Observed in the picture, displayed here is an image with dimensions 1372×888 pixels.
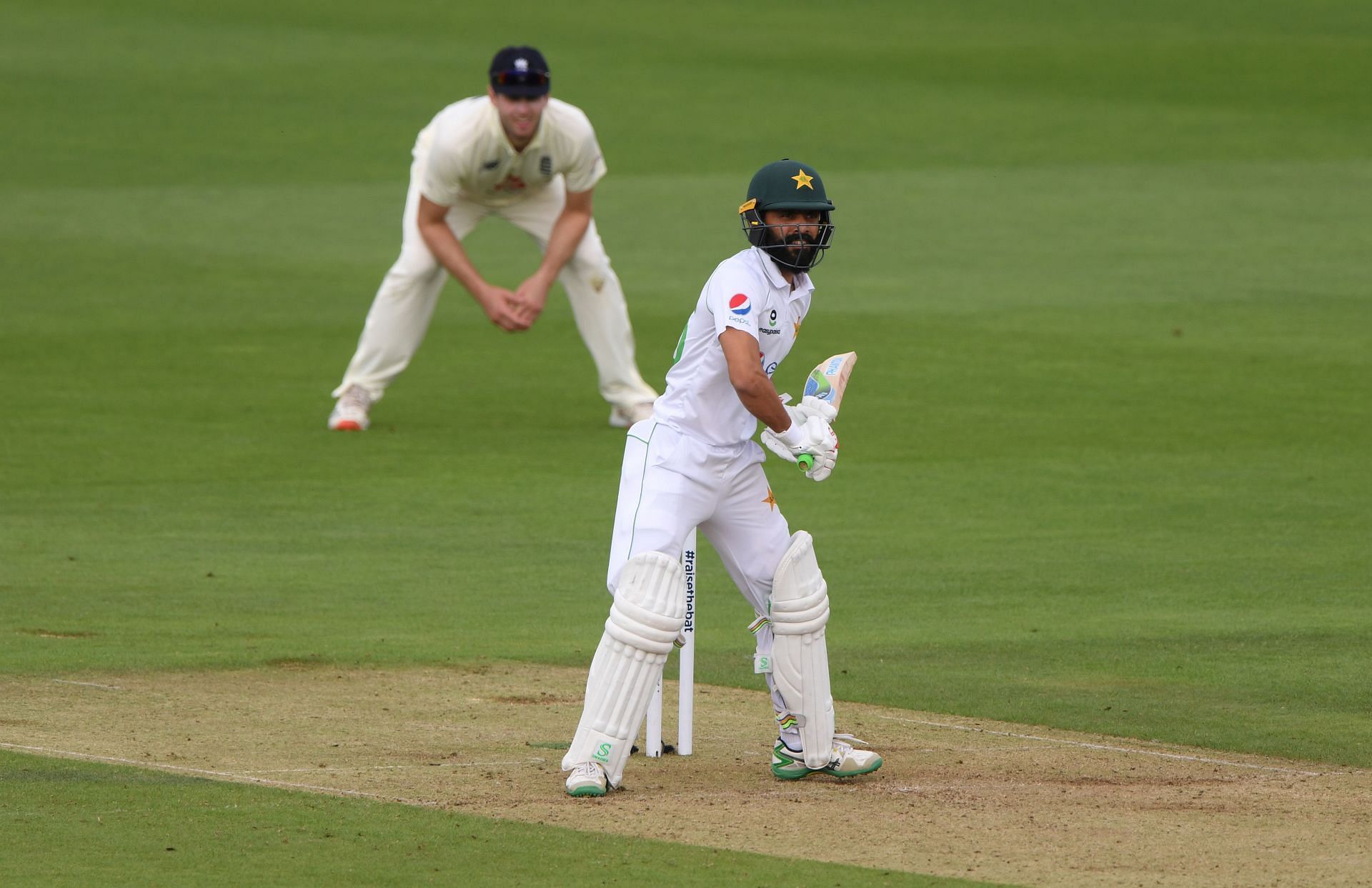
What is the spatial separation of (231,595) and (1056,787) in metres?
4.75

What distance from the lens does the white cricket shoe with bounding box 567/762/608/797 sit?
22.7 feet

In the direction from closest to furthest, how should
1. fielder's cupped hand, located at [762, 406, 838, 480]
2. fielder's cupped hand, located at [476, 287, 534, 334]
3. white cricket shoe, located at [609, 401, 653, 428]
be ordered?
fielder's cupped hand, located at [762, 406, 838, 480]
fielder's cupped hand, located at [476, 287, 534, 334]
white cricket shoe, located at [609, 401, 653, 428]

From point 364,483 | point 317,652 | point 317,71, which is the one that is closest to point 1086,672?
point 317,652

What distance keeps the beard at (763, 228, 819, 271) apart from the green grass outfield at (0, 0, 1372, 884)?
201 centimetres

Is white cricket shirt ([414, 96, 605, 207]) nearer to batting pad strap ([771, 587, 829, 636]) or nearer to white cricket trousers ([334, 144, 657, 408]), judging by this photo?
white cricket trousers ([334, 144, 657, 408])

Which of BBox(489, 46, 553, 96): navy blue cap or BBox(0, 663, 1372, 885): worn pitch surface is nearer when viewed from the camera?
BBox(0, 663, 1372, 885): worn pitch surface

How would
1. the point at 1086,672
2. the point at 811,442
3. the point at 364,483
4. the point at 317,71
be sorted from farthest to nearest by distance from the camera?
the point at 317,71 → the point at 364,483 → the point at 1086,672 → the point at 811,442

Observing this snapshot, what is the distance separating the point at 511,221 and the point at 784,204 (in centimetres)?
742

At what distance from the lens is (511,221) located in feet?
47.3

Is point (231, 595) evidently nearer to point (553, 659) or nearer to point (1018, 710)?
point (553, 659)

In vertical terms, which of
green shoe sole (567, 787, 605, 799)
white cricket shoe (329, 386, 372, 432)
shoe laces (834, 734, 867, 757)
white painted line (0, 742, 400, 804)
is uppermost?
white cricket shoe (329, 386, 372, 432)

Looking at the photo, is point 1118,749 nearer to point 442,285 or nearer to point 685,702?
point 685,702

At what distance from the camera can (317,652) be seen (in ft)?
30.9

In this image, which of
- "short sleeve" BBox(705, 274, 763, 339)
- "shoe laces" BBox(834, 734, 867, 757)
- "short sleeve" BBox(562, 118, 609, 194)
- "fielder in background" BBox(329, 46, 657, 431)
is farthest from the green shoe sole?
"short sleeve" BBox(562, 118, 609, 194)
